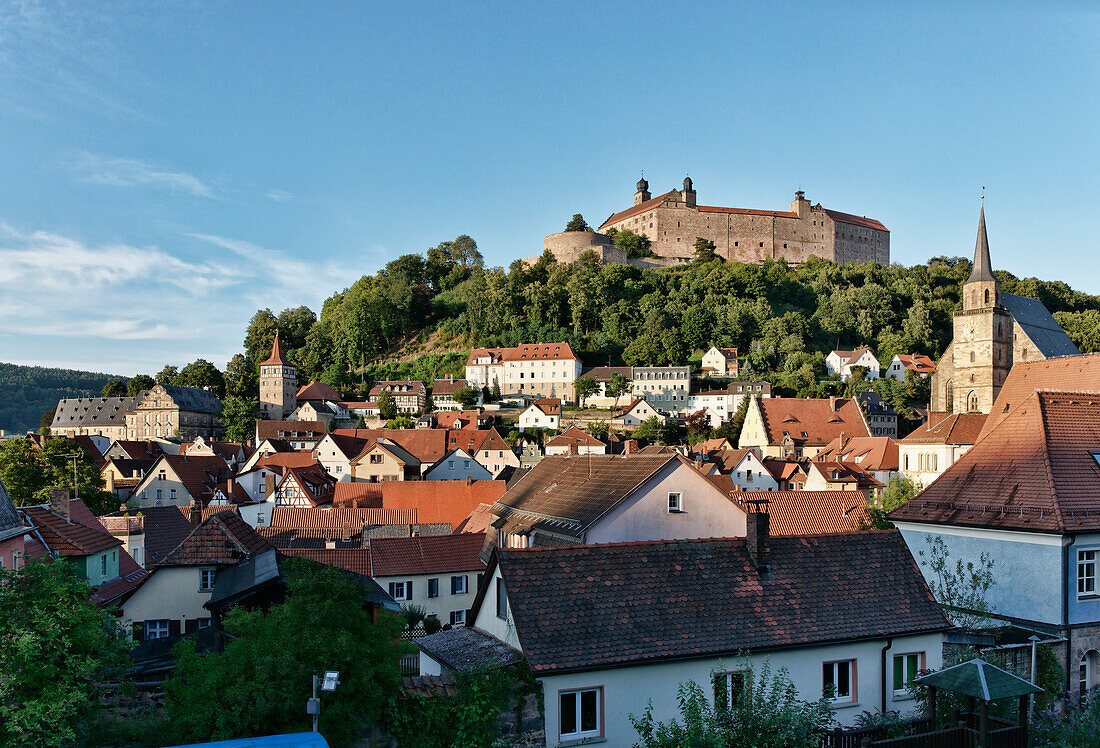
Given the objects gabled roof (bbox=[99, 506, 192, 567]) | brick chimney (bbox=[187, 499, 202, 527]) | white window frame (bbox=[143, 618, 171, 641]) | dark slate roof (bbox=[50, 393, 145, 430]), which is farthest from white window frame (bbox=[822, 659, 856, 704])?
dark slate roof (bbox=[50, 393, 145, 430])

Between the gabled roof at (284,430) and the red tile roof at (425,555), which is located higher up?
the gabled roof at (284,430)

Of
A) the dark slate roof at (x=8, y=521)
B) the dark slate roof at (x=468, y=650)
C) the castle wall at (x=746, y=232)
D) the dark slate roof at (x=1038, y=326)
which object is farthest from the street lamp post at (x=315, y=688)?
the castle wall at (x=746, y=232)

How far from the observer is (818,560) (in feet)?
46.7

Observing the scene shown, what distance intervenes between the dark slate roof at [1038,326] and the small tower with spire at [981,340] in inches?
Answer: 61.3

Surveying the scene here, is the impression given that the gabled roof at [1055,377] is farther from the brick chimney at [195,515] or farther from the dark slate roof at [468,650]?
the brick chimney at [195,515]

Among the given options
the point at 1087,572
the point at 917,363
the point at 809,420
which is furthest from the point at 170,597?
the point at 917,363

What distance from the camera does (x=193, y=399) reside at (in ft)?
348

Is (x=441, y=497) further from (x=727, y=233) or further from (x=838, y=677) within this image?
(x=727, y=233)

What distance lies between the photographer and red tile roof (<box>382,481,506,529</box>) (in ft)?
141

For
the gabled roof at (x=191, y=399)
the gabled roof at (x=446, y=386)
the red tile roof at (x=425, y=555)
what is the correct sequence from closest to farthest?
the red tile roof at (x=425, y=555), the gabled roof at (x=191, y=399), the gabled roof at (x=446, y=386)

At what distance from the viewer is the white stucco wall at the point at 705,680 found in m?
11.4

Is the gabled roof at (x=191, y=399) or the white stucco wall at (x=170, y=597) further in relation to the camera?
the gabled roof at (x=191, y=399)

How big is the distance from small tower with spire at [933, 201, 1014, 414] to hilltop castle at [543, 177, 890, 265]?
264 feet

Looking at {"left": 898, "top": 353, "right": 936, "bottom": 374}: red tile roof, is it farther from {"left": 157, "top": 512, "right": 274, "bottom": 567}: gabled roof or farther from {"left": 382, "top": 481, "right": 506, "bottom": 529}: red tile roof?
{"left": 157, "top": 512, "right": 274, "bottom": 567}: gabled roof
